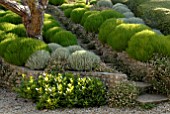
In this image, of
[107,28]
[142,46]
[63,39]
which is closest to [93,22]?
[107,28]

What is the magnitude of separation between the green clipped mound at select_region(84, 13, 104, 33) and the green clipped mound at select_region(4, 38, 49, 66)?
2.35 meters

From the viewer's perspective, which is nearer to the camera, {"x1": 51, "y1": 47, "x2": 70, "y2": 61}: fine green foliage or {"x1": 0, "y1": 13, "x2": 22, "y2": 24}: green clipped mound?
{"x1": 51, "y1": 47, "x2": 70, "y2": 61}: fine green foliage

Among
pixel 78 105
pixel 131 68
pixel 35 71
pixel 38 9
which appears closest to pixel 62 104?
pixel 78 105

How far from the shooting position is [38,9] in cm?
793

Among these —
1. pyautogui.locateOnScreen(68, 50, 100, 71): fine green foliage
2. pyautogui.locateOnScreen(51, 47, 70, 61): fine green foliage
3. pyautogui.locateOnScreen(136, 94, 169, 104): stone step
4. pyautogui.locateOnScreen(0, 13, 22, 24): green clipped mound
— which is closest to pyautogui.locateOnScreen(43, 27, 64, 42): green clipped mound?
pyautogui.locateOnScreen(0, 13, 22, 24): green clipped mound

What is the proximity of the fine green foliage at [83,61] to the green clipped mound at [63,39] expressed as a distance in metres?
1.66

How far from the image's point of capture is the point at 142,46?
21.0 ft

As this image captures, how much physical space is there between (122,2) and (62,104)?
7455mm

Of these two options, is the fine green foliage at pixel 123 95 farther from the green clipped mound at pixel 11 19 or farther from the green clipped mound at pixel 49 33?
the green clipped mound at pixel 11 19

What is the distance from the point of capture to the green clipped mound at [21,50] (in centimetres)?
688

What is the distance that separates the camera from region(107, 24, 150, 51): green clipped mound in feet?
23.5

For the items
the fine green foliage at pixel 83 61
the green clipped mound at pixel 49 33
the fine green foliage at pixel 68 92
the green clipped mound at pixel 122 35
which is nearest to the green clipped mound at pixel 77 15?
the green clipped mound at pixel 49 33

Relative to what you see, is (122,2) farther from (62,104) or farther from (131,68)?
(62,104)

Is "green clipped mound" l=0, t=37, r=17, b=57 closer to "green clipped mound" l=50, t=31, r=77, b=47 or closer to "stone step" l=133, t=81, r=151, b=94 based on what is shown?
"green clipped mound" l=50, t=31, r=77, b=47
